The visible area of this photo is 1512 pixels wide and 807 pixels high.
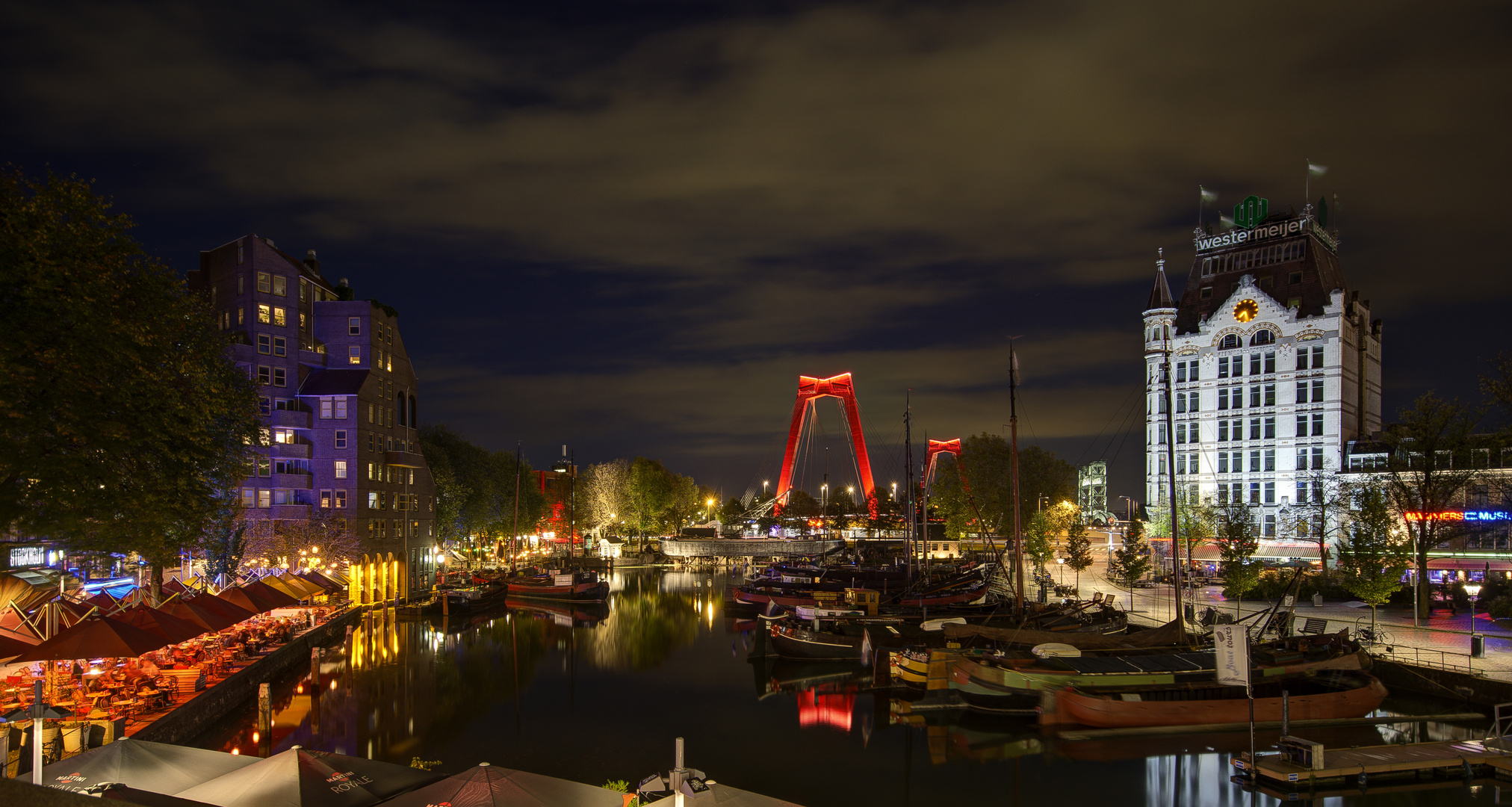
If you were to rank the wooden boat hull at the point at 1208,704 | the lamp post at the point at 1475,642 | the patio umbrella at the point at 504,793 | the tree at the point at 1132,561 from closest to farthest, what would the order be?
the patio umbrella at the point at 504,793 < the wooden boat hull at the point at 1208,704 < the lamp post at the point at 1475,642 < the tree at the point at 1132,561

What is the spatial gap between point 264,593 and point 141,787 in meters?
21.7

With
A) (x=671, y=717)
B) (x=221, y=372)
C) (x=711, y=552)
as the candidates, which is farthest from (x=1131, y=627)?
(x=711, y=552)

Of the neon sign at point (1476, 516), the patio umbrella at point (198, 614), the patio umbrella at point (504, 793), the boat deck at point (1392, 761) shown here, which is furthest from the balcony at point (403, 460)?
the neon sign at point (1476, 516)

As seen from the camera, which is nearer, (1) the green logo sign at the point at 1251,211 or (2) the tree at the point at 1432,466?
(2) the tree at the point at 1432,466

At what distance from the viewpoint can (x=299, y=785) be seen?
12734mm

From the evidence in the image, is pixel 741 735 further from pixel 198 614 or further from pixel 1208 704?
pixel 198 614

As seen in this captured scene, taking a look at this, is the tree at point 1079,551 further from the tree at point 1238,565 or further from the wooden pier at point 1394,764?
the wooden pier at point 1394,764

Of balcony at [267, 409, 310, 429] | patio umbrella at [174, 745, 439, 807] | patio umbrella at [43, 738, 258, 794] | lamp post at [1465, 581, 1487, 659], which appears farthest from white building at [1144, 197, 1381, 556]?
patio umbrella at [43, 738, 258, 794]

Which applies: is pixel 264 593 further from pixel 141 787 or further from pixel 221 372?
pixel 141 787

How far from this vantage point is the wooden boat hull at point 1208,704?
2498 centimetres

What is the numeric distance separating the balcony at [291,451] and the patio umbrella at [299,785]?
1602 inches

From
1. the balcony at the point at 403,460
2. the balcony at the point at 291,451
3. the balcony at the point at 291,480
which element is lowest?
the balcony at the point at 291,480

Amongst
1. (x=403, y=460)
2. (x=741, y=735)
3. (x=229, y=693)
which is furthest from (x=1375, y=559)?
(x=403, y=460)

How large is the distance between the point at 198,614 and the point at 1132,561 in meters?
44.2
